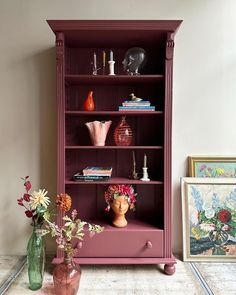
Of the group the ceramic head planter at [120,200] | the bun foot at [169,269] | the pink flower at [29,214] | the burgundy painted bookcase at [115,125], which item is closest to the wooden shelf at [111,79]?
the burgundy painted bookcase at [115,125]

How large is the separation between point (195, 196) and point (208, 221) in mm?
234

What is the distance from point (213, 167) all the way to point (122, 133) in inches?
33.8

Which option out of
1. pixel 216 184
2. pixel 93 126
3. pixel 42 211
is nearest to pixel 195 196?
pixel 216 184

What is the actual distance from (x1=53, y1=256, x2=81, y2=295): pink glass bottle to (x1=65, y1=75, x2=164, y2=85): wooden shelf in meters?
1.28

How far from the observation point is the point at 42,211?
1.86m

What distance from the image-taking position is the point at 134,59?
6.98ft

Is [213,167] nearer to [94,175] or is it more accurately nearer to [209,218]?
[209,218]

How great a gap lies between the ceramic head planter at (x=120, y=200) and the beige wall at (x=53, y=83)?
526mm

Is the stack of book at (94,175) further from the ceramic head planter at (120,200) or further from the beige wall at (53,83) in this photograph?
the beige wall at (53,83)

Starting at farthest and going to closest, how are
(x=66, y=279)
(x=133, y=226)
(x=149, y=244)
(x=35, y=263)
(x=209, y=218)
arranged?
(x=209, y=218) → (x=133, y=226) → (x=149, y=244) → (x=35, y=263) → (x=66, y=279)

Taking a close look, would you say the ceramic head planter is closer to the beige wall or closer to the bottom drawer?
the bottom drawer

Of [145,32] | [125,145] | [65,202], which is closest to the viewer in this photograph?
[65,202]

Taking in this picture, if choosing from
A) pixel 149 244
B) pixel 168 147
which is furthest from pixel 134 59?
pixel 149 244

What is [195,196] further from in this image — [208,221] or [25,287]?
[25,287]
